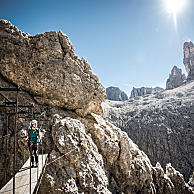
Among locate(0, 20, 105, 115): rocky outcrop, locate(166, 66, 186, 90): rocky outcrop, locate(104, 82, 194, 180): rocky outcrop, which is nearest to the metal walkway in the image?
locate(0, 20, 105, 115): rocky outcrop

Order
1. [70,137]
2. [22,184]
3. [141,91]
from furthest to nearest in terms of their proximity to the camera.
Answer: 1. [141,91]
2. [70,137]
3. [22,184]

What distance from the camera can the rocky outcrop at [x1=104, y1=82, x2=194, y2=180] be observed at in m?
35.3

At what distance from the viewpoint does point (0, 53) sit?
976cm

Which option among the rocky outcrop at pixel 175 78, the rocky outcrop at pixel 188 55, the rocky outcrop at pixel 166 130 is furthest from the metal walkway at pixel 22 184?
the rocky outcrop at pixel 188 55

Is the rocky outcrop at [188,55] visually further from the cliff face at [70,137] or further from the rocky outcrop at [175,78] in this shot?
the cliff face at [70,137]

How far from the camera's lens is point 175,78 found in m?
87.6

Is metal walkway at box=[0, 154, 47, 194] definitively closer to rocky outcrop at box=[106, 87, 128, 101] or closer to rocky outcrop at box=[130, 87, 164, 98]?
rocky outcrop at box=[106, 87, 128, 101]

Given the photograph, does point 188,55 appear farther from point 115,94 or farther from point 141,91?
point 115,94

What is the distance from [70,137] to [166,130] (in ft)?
134

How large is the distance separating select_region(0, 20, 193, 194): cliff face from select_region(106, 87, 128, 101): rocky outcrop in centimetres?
9384

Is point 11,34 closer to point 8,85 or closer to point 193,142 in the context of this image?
point 8,85

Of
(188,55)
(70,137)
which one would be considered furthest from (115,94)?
(70,137)

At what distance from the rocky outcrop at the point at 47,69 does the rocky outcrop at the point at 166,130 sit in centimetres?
3203

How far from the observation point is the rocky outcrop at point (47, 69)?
10.2 meters
